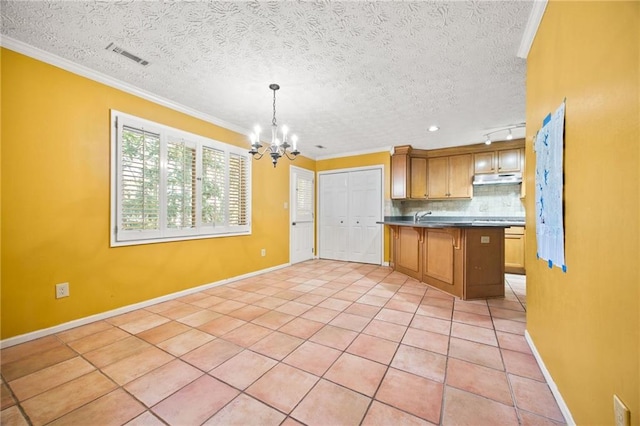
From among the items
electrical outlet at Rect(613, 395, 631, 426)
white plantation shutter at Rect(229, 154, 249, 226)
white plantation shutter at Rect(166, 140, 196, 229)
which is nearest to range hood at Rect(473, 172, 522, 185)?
white plantation shutter at Rect(229, 154, 249, 226)

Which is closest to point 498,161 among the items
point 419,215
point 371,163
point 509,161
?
point 509,161

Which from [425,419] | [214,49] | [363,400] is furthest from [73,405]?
[214,49]

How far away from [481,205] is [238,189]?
494cm

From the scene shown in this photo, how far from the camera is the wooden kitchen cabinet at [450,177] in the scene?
4992mm

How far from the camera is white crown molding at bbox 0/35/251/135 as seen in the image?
2.03 meters

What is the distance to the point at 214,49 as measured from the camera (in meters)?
2.09

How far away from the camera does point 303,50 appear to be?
2.09 meters

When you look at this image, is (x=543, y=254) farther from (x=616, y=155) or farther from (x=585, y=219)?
(x=616, y=155)

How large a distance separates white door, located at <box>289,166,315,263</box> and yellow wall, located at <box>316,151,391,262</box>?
0.55 m

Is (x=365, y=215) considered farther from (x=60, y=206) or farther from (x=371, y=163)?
(x=60, y=206)

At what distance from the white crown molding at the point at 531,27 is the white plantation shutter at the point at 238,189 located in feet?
12.0

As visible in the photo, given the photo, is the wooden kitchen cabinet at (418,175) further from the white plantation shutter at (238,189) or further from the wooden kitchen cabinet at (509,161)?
the white plantation shutter at (238,189)

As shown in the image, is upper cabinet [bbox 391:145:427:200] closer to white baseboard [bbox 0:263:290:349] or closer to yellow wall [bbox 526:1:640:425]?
yellow wall [bbox 526:1:640:425]

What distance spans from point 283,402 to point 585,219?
180cm
